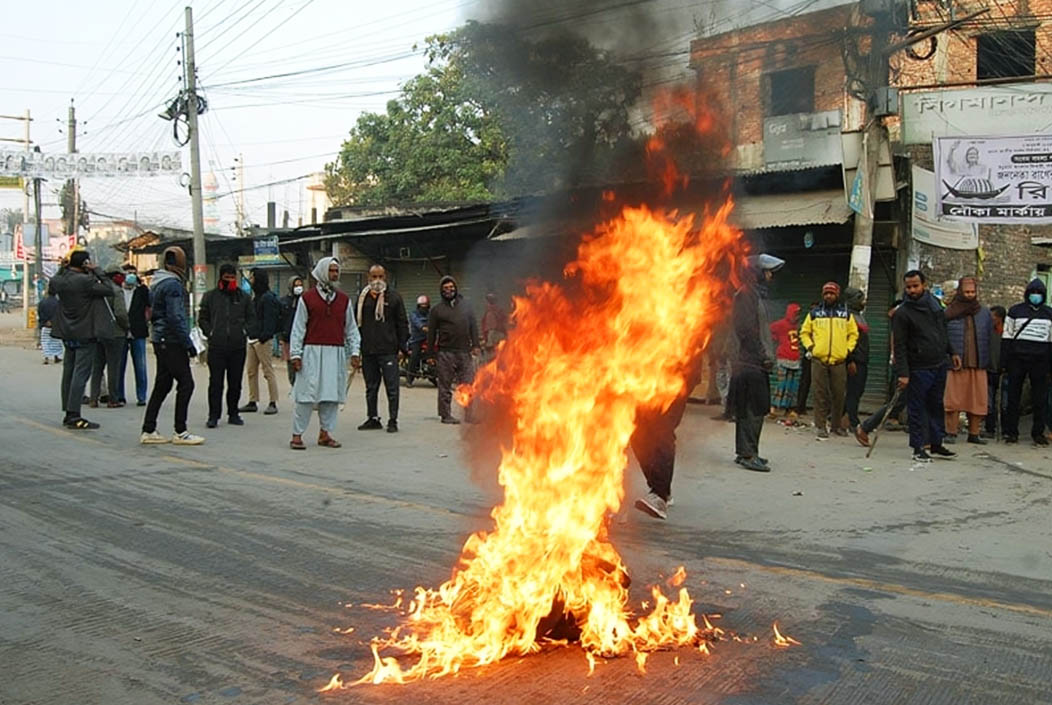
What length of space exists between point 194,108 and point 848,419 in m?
18.5

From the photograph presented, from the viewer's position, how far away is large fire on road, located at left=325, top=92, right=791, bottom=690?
3.62 m

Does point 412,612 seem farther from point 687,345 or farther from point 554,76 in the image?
point 554,76

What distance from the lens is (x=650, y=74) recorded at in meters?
4.50

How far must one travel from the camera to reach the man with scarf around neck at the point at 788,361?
11.7 meters

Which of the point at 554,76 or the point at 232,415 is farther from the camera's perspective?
the point at 232,415

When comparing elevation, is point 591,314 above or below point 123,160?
below

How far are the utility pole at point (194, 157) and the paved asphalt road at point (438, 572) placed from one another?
46.7 ft

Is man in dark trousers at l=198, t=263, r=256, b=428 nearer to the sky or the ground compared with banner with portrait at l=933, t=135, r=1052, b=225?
nearer to the ground

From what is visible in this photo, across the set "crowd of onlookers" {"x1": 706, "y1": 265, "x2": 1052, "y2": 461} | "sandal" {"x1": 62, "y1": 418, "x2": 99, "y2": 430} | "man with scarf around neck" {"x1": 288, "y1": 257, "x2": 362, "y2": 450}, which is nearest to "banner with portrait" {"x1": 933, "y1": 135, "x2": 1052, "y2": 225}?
"crowd of onlookers" {"x1": 706, "y1": 265, "x2": 1052, "y2": 461}

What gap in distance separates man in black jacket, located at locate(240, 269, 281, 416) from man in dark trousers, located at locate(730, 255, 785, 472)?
627 centimetres

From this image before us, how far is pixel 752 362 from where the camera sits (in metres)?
7.62

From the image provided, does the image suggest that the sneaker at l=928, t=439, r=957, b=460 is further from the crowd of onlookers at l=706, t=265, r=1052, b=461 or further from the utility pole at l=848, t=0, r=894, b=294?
the utility pole at l=848, t=0, r=894, b=294

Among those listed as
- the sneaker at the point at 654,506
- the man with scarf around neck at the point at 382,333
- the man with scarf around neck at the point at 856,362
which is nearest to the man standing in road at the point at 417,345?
the man with scarf around neck at the point at 382,333

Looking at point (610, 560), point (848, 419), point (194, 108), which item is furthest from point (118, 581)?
point (194, 108)
